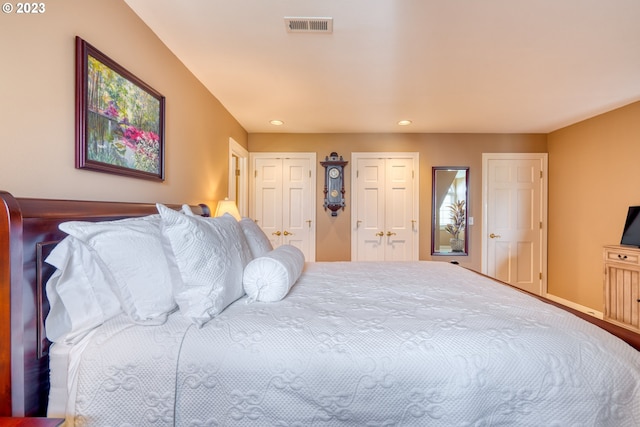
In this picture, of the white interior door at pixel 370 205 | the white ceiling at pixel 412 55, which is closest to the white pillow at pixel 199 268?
the white ceiling at pixel 412 55

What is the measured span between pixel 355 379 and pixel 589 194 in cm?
402

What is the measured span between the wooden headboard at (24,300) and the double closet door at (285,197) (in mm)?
2967

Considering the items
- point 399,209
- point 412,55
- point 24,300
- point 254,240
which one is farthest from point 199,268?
point 399,209

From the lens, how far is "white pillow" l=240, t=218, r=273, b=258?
170 cm

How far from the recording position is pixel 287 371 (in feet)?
2.89

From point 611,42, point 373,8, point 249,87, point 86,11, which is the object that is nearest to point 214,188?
point 249,87

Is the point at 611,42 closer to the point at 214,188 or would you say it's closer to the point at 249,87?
the point at 249,87

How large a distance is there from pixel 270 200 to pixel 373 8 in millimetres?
2793

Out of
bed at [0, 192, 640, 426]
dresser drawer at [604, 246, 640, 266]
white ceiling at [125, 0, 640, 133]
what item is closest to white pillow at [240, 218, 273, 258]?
bed at [0, 192, 640, 426]

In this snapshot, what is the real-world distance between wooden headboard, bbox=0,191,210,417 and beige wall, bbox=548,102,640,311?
4574mm

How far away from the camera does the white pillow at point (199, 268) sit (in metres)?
1.06

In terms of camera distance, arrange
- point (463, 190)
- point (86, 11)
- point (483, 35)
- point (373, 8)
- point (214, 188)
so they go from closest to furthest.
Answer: point (86, 11) < point (373, 8) < point (483, 35) < point (214, 188) < point (463, 190)

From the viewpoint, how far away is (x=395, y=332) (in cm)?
96

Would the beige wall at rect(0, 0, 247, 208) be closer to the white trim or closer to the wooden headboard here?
the wooden headboard
